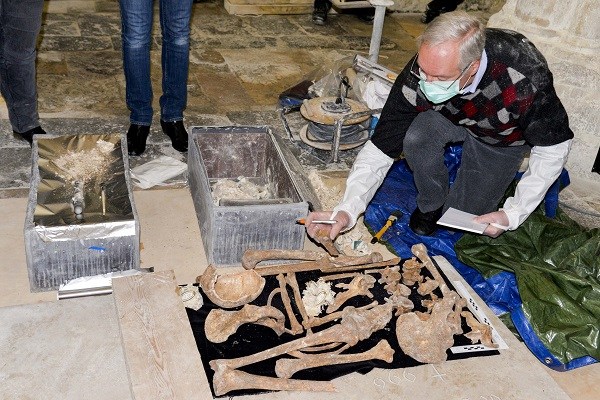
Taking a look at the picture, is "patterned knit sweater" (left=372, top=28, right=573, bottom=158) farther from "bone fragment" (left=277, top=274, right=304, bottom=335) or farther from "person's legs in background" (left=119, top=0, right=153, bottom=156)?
"person's legs in background" (left=119, top=0, right=153, bottom=156)

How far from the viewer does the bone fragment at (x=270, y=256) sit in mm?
2665

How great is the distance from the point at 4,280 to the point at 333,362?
1.52 m

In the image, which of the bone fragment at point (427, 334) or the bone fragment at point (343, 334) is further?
the bone fragment at point (427, 334)

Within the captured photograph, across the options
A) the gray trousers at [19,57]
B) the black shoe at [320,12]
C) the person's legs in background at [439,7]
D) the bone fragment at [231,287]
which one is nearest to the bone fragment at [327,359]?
the bone fragment at [231,287]

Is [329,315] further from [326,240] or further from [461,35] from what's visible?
[461,35]

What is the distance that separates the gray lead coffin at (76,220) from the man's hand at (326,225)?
0.73 meters

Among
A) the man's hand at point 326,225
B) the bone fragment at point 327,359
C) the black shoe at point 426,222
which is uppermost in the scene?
the man's hand at point 326,225

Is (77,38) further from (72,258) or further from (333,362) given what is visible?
(333,362)

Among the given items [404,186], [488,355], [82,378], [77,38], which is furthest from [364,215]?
[77,38]

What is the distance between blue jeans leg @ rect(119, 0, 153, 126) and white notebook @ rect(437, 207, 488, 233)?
1901 millimetres

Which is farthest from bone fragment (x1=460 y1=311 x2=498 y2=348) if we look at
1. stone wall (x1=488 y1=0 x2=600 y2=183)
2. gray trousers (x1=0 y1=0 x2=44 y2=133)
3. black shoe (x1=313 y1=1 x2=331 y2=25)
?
black shoe (x1=313 y1=1 x2=331 y2=25)

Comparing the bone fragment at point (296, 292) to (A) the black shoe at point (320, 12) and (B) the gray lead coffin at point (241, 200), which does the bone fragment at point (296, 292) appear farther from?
(A) the black shoe at point (320, 12)

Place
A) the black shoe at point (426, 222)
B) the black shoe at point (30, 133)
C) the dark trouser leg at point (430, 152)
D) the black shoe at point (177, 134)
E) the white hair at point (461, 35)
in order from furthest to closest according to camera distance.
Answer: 1. the black shoe at point (177, 134)
2. the black shoe at point (30, 133)
3. the black shoe at point (426, 222)
4. the dark trouser leg at point (430, 152)
5. the white hair at point (461, 35)

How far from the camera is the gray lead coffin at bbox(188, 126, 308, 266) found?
2.91 metres
